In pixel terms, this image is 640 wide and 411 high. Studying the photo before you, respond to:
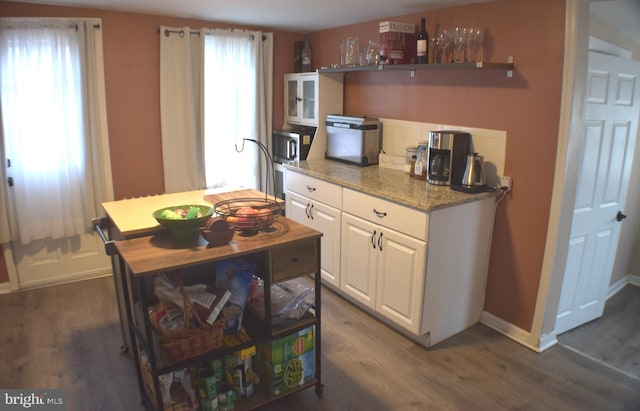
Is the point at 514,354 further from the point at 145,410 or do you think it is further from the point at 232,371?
the point at 145,410

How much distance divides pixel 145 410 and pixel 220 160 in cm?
239

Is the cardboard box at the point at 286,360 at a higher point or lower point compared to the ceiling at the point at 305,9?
lower

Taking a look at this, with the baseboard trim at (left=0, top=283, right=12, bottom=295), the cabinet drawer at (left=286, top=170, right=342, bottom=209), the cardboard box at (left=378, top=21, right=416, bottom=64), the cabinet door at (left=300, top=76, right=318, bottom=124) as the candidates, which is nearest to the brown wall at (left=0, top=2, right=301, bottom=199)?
the cabinet door at (left=300, top=76, right=318, bottom=124)

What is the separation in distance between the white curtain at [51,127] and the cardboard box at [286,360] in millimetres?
2278

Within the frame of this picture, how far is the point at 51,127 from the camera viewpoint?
334cm

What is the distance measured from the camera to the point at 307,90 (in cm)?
408

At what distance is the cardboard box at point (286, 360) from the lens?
6.91 ft

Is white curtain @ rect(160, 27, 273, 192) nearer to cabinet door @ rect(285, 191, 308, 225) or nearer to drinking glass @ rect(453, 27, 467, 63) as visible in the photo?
cabinet door @ rect(285, 191, 308, 225)

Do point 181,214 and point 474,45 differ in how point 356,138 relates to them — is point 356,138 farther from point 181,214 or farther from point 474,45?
point 181,214

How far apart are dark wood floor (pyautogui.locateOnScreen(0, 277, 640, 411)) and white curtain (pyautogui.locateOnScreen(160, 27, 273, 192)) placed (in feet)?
4.91

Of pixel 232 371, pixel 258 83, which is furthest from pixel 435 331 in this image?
pixel 258 83

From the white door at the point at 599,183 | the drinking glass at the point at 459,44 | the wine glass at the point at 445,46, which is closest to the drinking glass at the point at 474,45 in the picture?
the drinking glass at the point at 459,44

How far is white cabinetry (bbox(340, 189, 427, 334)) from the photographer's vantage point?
2.62 m

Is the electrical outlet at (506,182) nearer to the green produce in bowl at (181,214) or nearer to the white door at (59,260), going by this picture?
the green produce in bowl at (181,214)
